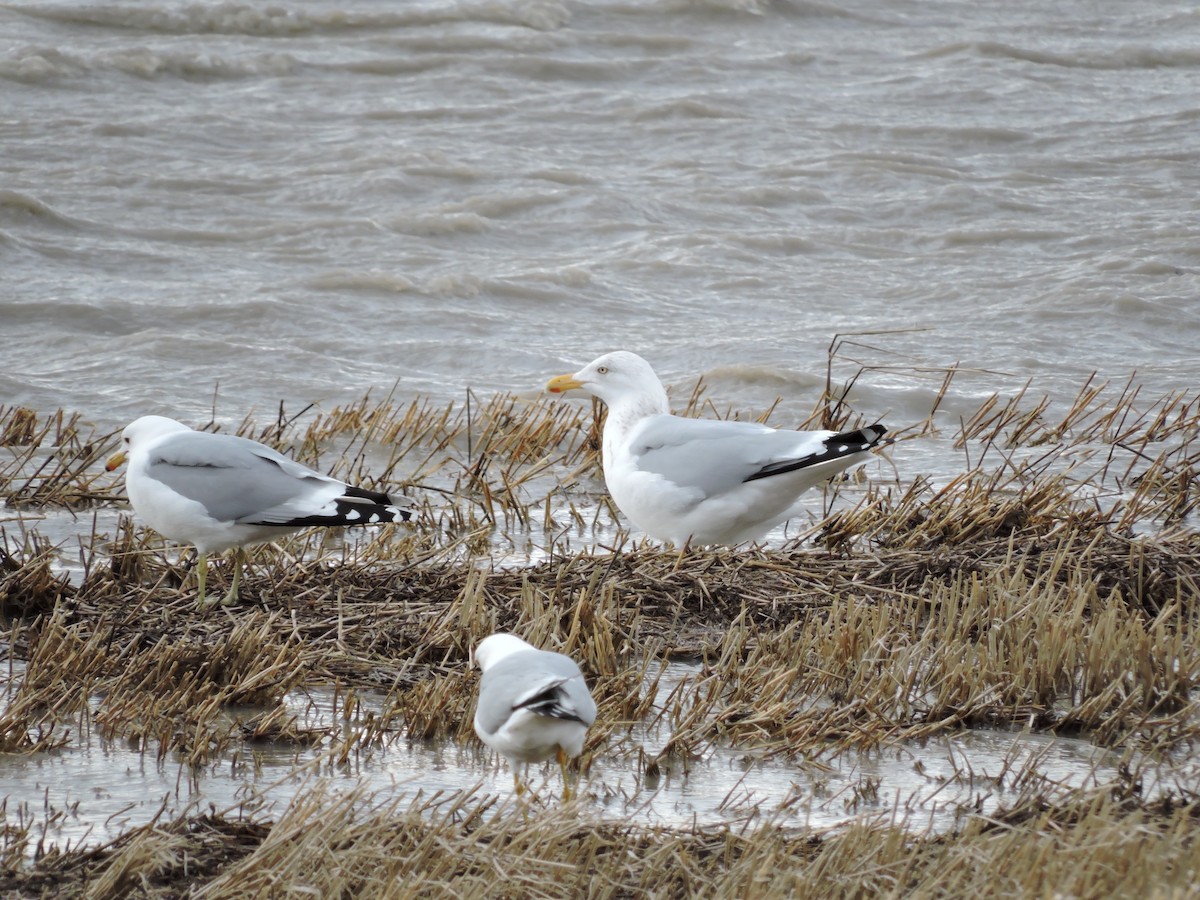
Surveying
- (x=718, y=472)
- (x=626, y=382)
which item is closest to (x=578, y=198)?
(x=626, y=382)

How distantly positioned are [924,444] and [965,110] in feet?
34.8

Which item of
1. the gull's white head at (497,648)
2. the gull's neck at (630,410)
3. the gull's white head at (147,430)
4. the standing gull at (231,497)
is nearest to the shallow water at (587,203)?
the gull's white head at (147,430)

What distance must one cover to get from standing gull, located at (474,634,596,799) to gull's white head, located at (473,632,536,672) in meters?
0.10

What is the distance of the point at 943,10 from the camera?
883 inches

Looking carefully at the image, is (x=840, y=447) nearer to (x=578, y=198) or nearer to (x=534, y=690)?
(x=534, y=690)

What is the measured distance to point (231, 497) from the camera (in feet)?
18.0

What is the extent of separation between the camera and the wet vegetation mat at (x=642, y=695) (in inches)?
130

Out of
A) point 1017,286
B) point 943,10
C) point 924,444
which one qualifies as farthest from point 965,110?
point 924,444

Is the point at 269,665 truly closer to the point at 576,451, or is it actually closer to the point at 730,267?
the point at 576,451

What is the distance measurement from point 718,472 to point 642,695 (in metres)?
1.31

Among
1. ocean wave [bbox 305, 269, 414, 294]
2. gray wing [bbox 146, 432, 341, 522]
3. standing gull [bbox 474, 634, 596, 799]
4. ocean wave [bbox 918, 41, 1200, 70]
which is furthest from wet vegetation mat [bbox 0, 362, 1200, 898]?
ocean wave [bbox 918, 41, 1200, 70]

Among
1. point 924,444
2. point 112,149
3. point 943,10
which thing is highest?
point 943,10

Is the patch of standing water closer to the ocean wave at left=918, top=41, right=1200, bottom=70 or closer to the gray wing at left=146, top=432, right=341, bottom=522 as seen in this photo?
the gray wing at left=146, top=432, right=341, bottom=522

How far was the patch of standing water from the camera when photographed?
374 cm
